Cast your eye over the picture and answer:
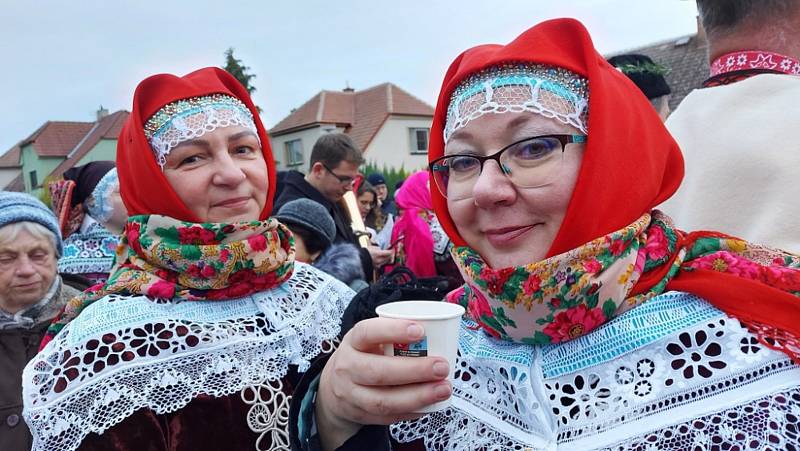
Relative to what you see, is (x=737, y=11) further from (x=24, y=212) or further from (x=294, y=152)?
(x=294, y=152)

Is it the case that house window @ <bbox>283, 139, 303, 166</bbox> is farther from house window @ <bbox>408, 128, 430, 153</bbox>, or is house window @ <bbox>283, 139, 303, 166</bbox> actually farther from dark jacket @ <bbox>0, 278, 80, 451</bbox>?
dark jacket @ <bbox>0, 278, 80, 451</bbox>

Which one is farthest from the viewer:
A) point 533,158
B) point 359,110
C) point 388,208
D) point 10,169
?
point 10,169

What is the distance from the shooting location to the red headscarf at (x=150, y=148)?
6.93ft

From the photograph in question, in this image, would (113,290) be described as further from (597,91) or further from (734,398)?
(734,398)

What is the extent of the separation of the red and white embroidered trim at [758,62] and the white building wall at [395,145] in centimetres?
2666

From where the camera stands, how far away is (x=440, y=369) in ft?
3.68

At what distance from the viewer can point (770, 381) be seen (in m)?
1.21

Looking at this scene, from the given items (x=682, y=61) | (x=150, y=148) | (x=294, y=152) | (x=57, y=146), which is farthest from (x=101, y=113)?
(x=150, y=148)

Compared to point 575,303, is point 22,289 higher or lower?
lower

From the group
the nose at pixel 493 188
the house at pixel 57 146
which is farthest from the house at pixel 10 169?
the nose at pixel 493 188

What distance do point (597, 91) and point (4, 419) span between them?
2.83 m

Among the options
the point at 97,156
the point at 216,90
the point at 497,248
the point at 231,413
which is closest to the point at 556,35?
the point at 497,248

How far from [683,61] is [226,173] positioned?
19.8 meters

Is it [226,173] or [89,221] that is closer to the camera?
[226,173]
